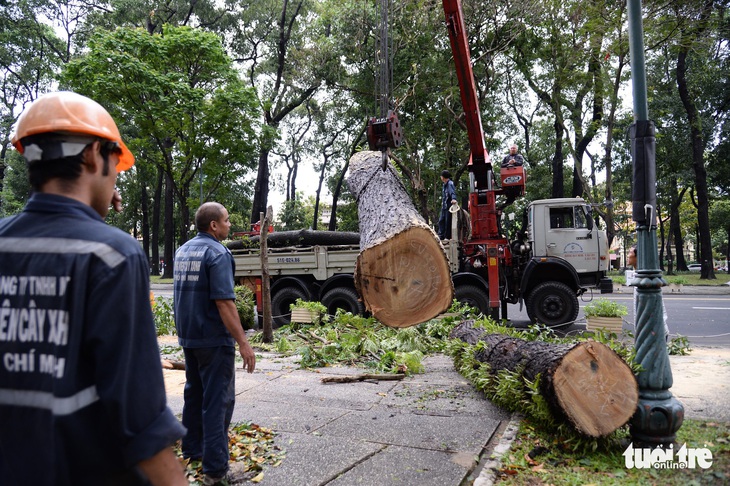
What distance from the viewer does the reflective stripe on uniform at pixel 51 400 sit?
1.26m

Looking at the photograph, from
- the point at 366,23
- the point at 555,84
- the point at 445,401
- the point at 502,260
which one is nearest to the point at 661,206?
the point at 555,84

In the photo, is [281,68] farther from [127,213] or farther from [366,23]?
[127,213]

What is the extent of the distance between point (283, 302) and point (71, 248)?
10881 millimetres

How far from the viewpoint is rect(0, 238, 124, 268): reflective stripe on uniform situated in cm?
130

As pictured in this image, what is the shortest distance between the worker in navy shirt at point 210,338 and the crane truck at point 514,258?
22.9 ft

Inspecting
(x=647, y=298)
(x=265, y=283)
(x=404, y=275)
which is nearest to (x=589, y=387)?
(x=647, y=298)

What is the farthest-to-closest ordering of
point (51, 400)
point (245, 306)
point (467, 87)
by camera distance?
→ point (245, 306)
point (467, 87)
point (51, 400)

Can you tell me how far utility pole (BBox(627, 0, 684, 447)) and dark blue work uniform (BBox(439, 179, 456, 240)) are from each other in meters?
6.48

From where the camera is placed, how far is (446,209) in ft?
36.4

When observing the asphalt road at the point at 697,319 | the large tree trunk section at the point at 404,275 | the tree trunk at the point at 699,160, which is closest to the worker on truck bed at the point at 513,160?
the asphalt road at the point at 697,319

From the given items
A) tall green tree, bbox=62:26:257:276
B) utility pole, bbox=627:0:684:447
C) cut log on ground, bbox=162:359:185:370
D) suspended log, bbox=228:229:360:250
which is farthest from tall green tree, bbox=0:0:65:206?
utility pole, bbox=627:0:684:447

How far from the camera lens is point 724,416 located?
4711 mm

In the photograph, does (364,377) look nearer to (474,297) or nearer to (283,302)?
(474,297)

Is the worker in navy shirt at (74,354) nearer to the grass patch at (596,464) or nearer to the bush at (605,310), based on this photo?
the grass patch at (596,464)
